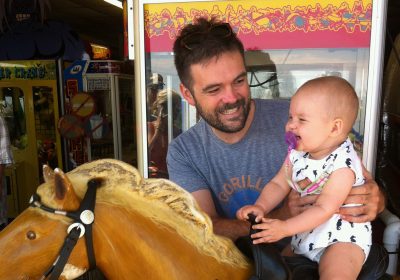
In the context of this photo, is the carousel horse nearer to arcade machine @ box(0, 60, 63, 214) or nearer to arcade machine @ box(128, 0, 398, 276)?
arcade machine @ box(128, 0, 398, 276)

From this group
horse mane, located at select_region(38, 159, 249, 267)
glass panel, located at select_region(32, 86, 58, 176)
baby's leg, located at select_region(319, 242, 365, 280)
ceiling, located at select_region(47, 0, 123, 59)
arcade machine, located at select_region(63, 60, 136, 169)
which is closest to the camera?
horse mane, located at select_region(38, 159, 249, 267)

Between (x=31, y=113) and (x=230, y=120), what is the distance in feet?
16.3

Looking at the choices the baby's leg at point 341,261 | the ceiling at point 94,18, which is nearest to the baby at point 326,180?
the baby's leg at point 341,261

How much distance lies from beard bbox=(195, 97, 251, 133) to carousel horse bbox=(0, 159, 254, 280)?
672mm

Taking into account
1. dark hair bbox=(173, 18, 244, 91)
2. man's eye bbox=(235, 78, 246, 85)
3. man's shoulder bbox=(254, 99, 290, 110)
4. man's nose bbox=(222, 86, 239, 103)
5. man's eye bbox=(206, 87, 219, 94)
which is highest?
dark hair bbox=(173, 18, 244, 91)

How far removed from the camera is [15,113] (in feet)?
19.4

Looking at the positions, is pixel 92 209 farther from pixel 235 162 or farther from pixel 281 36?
pixel 281 36

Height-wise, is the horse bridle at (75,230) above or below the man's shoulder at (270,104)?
below

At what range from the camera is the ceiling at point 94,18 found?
20.5 feet

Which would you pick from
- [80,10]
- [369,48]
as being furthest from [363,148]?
[80,10]

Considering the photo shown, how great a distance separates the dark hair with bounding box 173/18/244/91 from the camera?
1.69 m

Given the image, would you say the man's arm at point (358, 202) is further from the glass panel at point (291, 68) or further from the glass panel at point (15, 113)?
the glass panel at point (15, 113)

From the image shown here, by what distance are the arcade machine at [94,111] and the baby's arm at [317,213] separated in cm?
464

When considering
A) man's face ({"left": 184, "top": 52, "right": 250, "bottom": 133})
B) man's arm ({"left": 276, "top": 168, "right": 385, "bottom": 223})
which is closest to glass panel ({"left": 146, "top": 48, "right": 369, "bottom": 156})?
man's face ({"left": 184, "top": 52, "right": 250, "bottom": 133})
